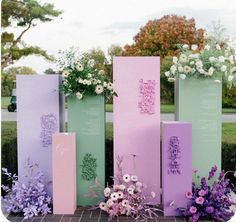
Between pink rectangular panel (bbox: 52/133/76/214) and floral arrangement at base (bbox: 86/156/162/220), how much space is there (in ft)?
1.17

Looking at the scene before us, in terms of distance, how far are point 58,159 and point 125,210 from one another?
0.95 metres

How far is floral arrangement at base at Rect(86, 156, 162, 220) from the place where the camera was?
18.2 ft

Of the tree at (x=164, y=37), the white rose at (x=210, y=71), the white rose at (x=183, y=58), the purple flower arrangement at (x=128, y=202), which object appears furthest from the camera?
the tree at (x=164, y=37)

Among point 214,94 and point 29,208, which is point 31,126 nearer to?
point 29,208

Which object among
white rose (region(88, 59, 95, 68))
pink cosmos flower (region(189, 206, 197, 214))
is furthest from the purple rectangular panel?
white rose (region(88, 59, 95, 68))

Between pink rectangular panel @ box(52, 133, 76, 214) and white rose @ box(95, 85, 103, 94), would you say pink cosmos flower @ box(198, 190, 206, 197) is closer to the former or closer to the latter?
pink rectangular panel @ box(52, 133, 76, 214)

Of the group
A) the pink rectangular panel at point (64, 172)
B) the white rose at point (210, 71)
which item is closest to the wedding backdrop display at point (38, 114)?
the pink rectangular panel at point (64, 172)

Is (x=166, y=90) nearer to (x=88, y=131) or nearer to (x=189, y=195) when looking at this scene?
(x=88, y=131)

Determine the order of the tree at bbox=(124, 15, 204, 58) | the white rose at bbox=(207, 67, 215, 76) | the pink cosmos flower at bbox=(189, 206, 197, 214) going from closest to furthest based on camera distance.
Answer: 1. the pink cosmos flower at bbox=(189, 206, 197, 214)
2. the white rose at bbox=(207, 67, 215, 76)
3. the tree at bbox=(124, 15, 204, 58)

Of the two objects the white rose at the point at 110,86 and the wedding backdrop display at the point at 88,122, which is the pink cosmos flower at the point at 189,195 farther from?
the white rose at the point at 110,86

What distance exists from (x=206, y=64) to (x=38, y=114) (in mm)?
2126

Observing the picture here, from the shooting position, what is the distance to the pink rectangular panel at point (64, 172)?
5.57 m

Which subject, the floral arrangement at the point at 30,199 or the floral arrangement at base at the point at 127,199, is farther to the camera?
the floral arrangement at the point at 30,199

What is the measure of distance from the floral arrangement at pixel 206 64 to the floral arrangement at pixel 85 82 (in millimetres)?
840
